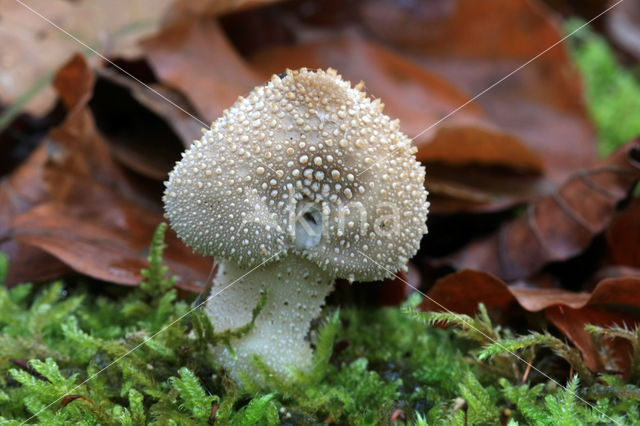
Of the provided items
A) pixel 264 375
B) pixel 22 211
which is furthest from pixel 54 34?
pixel 264 375

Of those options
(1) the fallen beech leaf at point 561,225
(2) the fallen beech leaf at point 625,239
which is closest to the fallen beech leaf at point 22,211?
(1) the fallen beech leaf at point 561,225

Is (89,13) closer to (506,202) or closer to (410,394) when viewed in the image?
(506,202)

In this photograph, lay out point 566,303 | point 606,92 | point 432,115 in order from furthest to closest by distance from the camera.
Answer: point 606,92 < point 432,115 < point 566,303

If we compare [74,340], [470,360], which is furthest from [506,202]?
[74,340]

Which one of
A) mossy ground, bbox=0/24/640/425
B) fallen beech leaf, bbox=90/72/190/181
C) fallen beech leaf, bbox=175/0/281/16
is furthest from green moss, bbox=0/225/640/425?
fallen beech leaf, bbox=175/0/281/16

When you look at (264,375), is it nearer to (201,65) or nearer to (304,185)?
(304,185)

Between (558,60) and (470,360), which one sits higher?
(558,60)

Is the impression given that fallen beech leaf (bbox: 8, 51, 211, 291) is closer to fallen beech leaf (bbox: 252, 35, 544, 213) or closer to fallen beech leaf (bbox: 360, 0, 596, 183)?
fallen beech leaf (bbox: 252, 35, 544, 213)
